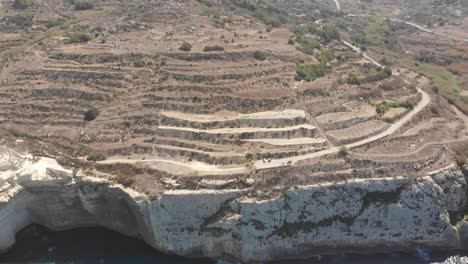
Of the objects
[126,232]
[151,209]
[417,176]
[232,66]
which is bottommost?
[126,232]

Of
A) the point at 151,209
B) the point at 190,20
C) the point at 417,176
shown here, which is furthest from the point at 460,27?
the point at 151,209

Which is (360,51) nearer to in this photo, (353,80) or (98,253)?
(353,80)

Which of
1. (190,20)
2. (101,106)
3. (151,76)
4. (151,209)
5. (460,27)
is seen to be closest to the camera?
(151,209)

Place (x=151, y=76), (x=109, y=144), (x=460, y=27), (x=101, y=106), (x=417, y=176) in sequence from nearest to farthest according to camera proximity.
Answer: (x=417, y=176) → (x=109, y=144) → (x=101, y=106) → (x=151, y=76) → (x=460, y=27)

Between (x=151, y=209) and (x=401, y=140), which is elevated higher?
(x=401, y=140)

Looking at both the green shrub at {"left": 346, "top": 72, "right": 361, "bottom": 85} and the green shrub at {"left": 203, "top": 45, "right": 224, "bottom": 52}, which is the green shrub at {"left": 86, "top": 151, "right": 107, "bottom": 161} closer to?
the green shrub at {"left": 203, "top": 45, "right": 224, "bottom": 52}

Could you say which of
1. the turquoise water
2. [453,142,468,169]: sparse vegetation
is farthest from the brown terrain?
the turquoise water

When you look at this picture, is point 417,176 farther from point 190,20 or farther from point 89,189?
point 190,20

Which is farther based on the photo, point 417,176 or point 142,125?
point 142,125
